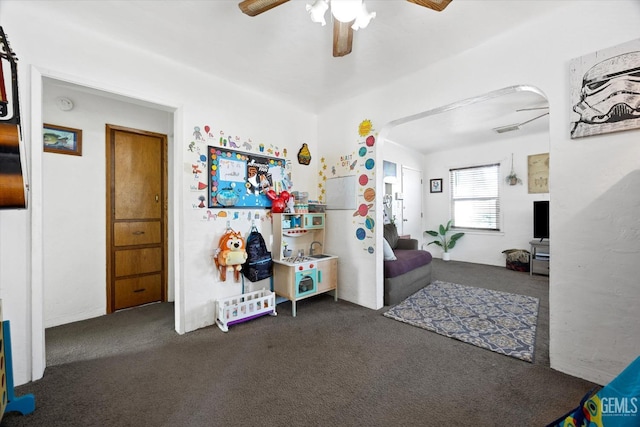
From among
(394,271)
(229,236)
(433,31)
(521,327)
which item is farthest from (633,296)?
(229,236)

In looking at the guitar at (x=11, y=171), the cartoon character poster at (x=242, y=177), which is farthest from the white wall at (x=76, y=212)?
the guitar at (x=11, y=171)

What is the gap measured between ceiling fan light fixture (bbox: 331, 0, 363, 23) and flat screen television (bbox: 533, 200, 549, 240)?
4.67m

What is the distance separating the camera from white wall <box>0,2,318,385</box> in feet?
5.59

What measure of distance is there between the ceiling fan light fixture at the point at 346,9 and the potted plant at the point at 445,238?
5.09m

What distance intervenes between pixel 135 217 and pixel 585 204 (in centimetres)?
408

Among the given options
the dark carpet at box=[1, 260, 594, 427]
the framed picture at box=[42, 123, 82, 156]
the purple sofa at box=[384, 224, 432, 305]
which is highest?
the framed picture at box=[42, 123, 82, 156]

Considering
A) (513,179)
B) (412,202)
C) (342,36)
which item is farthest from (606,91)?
(412,202)

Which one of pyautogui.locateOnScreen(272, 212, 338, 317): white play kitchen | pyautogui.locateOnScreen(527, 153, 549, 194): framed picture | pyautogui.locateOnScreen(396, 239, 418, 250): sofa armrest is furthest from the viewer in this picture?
pyautogui.locateOnScreen(527, 153, 549, 194): framed picture

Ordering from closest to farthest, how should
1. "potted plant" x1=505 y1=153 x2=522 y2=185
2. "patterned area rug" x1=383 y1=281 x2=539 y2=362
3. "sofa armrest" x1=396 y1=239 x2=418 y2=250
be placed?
1. "patterned area rug" x1=383 y1=281 x2=539 y2=362
2. "sofa armrest" x1=396 y1=239 x2=418 y2=250
3. "potted plant" x1=505 y1=153 x2=522 y2=185

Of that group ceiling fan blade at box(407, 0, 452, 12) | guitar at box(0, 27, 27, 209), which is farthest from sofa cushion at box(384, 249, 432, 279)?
guitar at box(0, 27, 27, 209)

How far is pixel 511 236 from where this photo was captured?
4.91 metres

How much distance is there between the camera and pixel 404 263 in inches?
128

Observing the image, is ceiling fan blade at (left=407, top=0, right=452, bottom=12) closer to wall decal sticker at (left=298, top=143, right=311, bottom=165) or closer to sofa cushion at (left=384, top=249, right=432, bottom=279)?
wall decal sticker at (left=298, top=143, right=311, bottom=165)

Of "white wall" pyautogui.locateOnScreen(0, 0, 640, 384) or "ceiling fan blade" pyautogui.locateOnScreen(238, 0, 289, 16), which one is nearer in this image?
"ceiling fan blade" pyautogui.locateOnScreen(238, 0, 289, 16)
